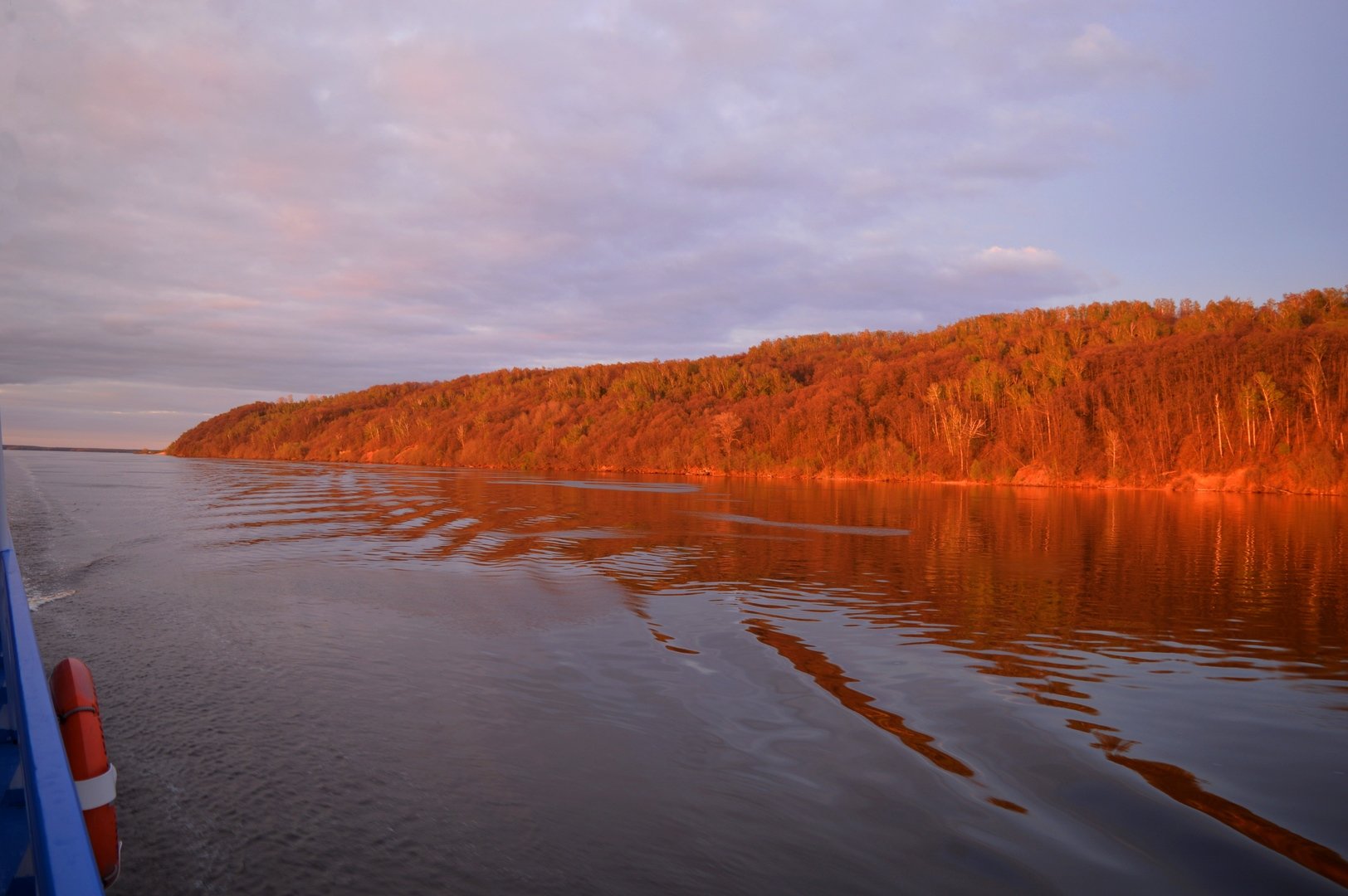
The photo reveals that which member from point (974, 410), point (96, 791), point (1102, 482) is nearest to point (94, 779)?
point (96, 791)

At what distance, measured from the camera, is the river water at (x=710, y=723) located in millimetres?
5012

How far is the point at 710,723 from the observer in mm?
7480

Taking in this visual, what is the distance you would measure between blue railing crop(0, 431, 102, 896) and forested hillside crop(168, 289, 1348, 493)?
7710 cm

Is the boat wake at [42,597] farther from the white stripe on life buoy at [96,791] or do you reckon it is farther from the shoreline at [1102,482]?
the shoreline at [1102,482]

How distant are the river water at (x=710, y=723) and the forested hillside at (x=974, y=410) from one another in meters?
65.9

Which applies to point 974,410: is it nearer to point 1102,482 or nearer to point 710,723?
point 1102,482

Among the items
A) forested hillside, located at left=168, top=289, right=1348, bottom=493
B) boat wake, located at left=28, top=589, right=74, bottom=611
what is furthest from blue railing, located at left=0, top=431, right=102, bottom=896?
forested hillside, located at left=168, top=289, right=1348, bottom=493

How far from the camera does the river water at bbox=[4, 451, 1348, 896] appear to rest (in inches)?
197

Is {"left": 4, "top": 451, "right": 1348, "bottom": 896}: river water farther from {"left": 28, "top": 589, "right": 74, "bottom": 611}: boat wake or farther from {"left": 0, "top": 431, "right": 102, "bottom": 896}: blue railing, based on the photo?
{"left": 0, "top": 431, "right": 102, "bottom": 896}: blue railing

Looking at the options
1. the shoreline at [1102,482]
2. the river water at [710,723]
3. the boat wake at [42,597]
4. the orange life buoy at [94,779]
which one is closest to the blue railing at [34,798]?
the orange life buoy at [94,779]

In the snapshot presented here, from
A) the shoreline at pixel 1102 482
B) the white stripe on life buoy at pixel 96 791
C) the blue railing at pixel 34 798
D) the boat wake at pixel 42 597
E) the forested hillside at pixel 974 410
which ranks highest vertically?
the forested hillside at pixel 974 410

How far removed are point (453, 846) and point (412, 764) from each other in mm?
1462

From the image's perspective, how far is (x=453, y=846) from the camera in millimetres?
5133

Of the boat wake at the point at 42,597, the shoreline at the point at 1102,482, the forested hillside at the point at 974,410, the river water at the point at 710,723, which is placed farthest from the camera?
the forested hillside at the point at 974,410
